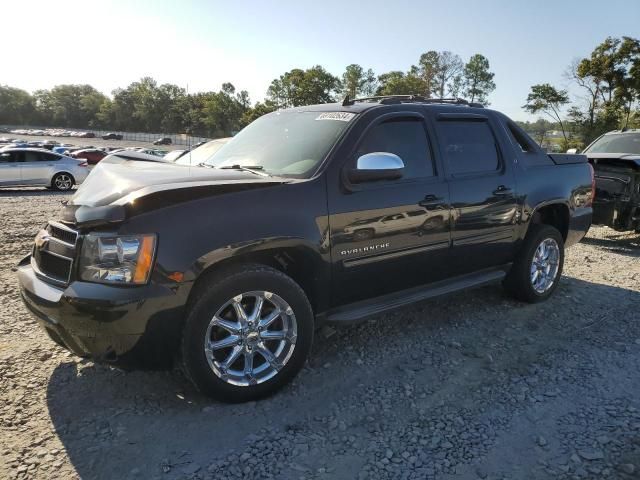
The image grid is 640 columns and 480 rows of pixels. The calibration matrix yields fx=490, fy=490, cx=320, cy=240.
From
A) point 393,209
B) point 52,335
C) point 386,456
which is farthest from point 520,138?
point 52,335

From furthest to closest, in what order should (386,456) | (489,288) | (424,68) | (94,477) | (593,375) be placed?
(424,68) < (489,288) < (593,375) < (386,456) < (94,477)

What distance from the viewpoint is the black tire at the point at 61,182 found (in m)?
16.6

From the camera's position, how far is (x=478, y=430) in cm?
283

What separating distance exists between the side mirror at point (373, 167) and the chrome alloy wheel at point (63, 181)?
16232 mm

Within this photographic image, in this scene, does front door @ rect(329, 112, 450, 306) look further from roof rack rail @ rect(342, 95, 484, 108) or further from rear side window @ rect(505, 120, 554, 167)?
rear side window @ rect(505, 120, 554, 167)

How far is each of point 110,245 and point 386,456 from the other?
1853 millimetres

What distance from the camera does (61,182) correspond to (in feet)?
54.9

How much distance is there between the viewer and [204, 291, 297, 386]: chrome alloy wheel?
2922mm

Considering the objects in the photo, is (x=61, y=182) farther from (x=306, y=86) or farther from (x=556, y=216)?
(x=306, y=86)

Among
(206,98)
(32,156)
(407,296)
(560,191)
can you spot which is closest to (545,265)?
(560,191)

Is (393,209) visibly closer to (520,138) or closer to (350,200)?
(350,200)

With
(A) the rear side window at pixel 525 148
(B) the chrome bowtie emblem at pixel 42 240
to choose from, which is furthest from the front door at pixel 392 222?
(B) the chrome bowtie emblem at pixel 42 240

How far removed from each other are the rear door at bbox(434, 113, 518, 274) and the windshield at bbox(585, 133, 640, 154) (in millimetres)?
6151

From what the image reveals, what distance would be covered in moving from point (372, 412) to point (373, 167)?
5.08ft
